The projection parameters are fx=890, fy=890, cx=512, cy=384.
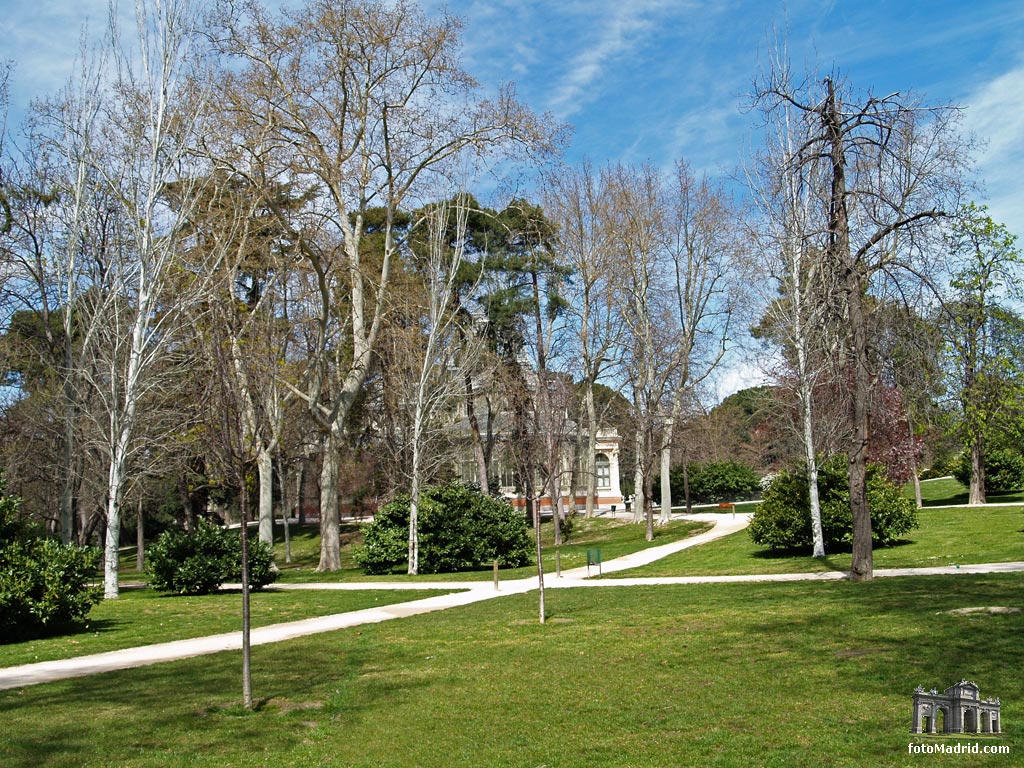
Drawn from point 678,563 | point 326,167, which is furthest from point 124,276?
point 678,563

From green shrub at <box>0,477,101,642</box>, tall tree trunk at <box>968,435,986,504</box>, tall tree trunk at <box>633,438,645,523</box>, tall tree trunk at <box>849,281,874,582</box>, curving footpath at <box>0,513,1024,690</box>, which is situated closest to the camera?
curving footpath at <box>0,513,1024,690</box>

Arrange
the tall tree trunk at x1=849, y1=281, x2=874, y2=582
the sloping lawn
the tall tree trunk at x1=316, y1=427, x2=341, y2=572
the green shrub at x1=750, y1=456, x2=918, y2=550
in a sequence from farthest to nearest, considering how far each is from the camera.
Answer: the tall tree trunk at x1=316, y1=427, x2=341, y2=572 → the green shrub at x1=750, y1=456, x2=918, y2=550 → the sloping lawn → the tall tree trunk at x1=849, y1=281, x2=874, y2=582

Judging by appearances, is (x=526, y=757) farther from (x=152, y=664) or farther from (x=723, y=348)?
(x=723, y=348)

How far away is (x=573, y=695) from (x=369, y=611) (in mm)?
8840

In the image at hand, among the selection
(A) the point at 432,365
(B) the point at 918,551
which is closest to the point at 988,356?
(B) the point at 918,551

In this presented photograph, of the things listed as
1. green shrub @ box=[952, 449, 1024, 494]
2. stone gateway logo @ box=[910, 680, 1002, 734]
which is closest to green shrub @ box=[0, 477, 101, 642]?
stone gateway logo @ box=[910, 680, 1002, 734]

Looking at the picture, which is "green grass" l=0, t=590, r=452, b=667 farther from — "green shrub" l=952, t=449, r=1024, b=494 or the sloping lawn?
"green shrub" l=952, t=449, r=1024, b=494

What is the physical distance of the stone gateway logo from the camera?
20.2 feet

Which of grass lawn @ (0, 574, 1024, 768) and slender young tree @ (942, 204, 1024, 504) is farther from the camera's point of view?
slender young tree @ (942, 204, 1024, 504)

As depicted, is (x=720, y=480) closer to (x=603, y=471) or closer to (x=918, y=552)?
(x=603, y=471)

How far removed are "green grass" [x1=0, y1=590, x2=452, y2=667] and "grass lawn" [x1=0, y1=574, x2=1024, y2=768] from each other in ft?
7.26

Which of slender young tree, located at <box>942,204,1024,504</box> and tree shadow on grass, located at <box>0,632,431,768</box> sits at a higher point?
slender young tree, located at <box>942,204,1024,504</box>

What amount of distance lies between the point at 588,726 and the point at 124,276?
61.0ft

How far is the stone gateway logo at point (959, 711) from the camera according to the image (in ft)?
20.2
